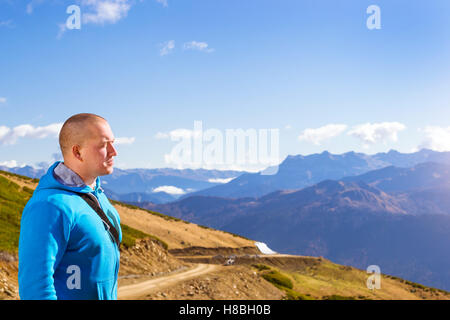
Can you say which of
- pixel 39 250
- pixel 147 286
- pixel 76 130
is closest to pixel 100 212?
pixel 39 250

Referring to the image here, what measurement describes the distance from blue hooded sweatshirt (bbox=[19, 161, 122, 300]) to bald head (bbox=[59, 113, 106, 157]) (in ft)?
1.07

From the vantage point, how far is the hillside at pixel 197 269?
30.7 m

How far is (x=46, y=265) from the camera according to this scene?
11.0 ft

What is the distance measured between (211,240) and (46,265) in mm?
91243

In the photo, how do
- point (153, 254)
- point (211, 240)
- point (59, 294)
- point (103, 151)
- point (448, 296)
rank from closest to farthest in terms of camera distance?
point (59, 294) → point (103, 151) → point (153, 254) → point (448, 296) → point (211, 240)

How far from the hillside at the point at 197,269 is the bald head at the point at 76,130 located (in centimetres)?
2201

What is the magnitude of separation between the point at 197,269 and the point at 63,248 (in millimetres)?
43263

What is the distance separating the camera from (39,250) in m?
3.34

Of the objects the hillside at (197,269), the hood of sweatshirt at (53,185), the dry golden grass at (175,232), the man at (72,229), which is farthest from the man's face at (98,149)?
the dry golden grass at (175,232)

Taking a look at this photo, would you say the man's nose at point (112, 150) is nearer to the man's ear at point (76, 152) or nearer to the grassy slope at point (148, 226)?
the man's ear at point (76, 152)

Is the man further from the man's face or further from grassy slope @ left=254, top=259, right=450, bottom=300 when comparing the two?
grassy slope @ left=254, top=259, right=450, bottom=300

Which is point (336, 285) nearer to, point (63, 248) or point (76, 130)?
point (63, 248)
